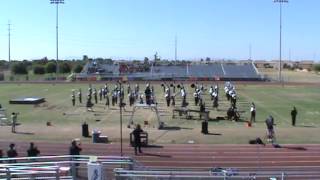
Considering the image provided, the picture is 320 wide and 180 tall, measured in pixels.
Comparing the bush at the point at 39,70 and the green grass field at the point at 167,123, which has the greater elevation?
the bush at the point at 39,70

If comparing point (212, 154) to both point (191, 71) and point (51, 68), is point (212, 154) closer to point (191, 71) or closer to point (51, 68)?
point (191, 71)

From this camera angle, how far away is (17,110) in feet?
154

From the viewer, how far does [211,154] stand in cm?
2673

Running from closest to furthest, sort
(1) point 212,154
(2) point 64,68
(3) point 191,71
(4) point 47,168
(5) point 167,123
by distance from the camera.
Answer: (4) point 47,168 < (1) point 212,154 < (5) point 167,123 < (3) point 191,71 < (2) point 64,68

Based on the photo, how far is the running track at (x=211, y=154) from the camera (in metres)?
24.5

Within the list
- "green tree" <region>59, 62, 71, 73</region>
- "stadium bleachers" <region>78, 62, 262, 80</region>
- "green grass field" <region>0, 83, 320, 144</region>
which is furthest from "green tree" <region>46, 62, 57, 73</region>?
"green grass field" <region>0, 83, 320, 144</region>

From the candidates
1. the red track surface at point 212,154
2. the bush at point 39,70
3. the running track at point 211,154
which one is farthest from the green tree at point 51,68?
the red track surface at point 212,154

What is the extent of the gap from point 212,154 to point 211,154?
0.04 m

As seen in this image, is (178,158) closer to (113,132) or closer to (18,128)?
(113,132)

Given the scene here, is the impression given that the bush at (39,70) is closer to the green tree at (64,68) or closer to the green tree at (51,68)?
the green tree at (51,68)

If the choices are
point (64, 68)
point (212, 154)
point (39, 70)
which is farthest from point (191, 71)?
point (212, 154)

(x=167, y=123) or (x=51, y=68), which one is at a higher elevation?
(x=51, y=68)

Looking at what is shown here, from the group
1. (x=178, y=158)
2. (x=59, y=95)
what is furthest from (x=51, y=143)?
(x=59, y=95)

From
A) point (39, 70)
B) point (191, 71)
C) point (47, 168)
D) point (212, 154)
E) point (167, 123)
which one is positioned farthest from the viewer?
point (39, 70)
